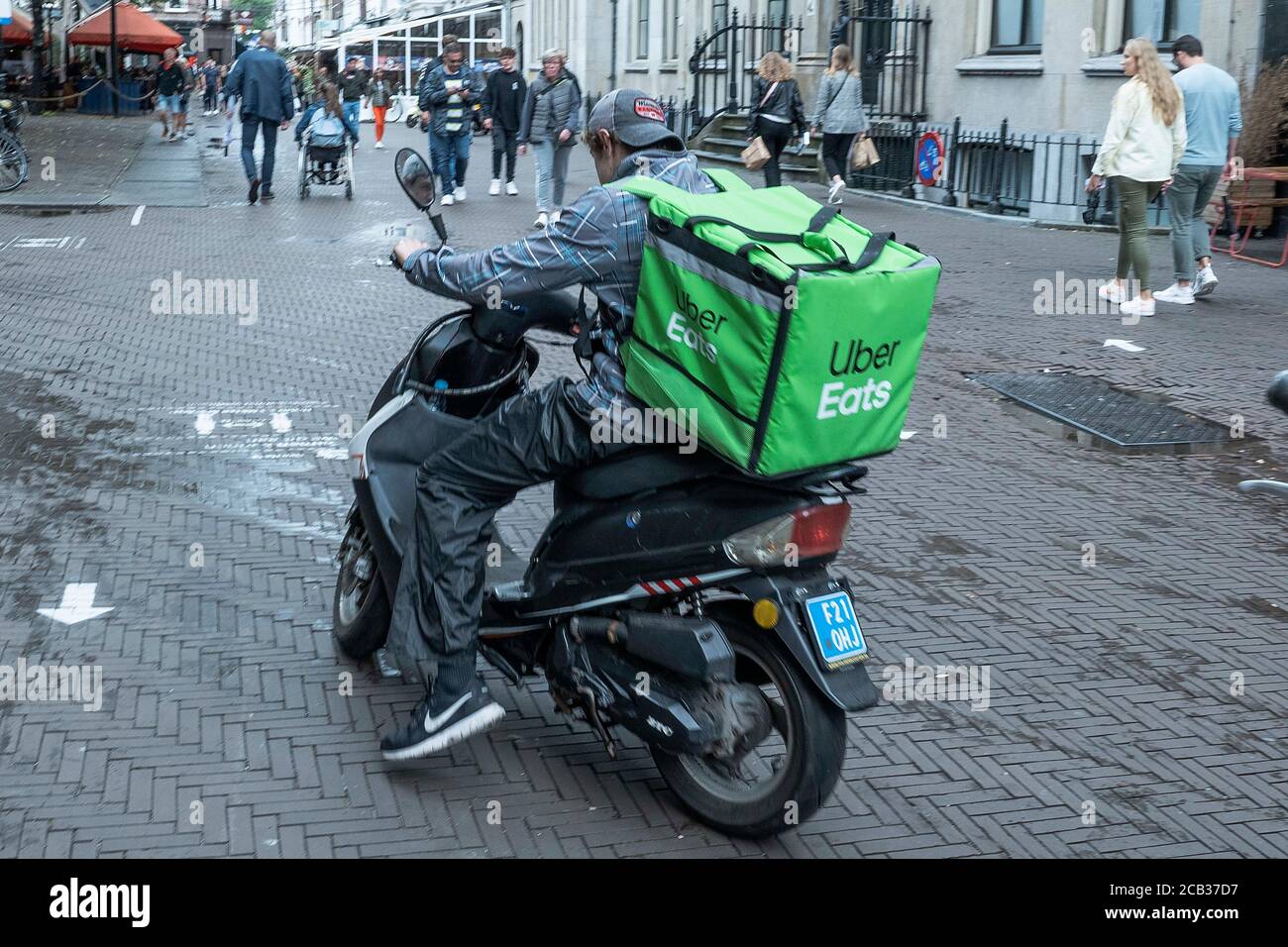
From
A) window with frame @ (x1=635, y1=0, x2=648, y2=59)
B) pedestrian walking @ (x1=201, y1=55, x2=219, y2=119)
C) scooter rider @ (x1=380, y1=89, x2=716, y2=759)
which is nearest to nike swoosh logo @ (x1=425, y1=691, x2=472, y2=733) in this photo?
scooter rider @ (x1=380, y1=89, x2=716, y2=759)

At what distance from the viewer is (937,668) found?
15.8ft

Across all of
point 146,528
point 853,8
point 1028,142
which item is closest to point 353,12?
point 853,8

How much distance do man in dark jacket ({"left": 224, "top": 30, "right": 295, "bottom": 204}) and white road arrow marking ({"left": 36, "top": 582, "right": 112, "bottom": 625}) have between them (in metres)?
12.8

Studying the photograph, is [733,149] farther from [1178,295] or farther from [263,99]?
[1178,295]

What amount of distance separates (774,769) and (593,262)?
52.4 inches

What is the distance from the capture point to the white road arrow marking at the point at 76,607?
5.10 m

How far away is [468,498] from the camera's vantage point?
3893 mm

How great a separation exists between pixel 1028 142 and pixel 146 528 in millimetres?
14579

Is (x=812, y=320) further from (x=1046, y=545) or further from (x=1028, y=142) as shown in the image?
(x=1028, y=142)

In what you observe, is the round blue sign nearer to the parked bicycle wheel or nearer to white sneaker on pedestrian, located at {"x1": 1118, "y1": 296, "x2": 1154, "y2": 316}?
white sneaker on pedestrian, located at {"x1": 1118, "y1": 296, "x2": 1154, "y2": 316}

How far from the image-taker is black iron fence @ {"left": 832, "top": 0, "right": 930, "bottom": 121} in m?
21.2

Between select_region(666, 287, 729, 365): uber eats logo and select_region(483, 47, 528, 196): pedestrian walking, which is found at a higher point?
select_region(483, 47, 528, 196): pedestrian walking

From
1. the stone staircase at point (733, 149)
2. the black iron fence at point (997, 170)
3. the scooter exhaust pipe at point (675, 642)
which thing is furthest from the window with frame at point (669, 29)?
the scooter exhaust pipe at point (675, 642)

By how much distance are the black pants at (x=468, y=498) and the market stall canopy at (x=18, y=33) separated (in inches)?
1246
